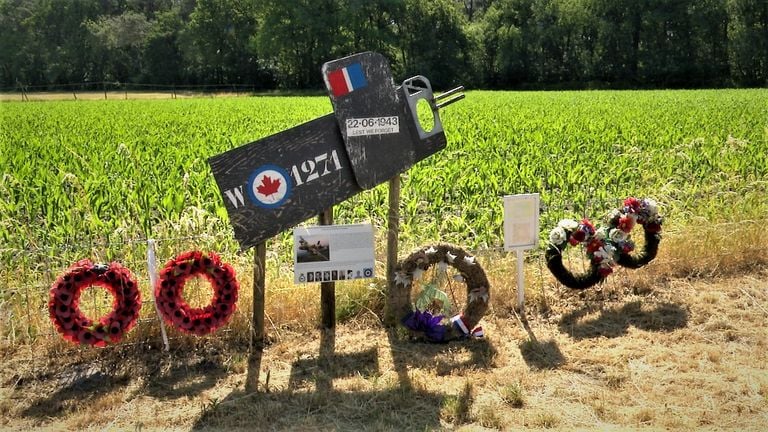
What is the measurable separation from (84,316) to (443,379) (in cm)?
244

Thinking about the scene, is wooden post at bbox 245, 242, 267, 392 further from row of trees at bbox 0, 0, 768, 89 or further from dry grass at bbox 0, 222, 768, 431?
row of trees at bbox 0, 0, 768, 89

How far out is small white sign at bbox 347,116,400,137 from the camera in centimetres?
508

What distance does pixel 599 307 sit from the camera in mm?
5852

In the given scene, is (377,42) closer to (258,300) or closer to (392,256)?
(392,256)

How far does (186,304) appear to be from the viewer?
4.98 meters

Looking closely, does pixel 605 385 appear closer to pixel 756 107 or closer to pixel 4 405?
pixel 4 405

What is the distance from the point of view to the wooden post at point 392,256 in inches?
210

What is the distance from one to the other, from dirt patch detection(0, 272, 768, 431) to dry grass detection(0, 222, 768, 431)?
0.01 meters

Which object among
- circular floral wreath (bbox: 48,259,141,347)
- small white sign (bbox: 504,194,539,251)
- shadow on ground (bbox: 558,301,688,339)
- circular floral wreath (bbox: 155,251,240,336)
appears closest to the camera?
circular floral wreath (bbox: 48,259,141,347)

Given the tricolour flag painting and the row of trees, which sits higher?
the row of trees

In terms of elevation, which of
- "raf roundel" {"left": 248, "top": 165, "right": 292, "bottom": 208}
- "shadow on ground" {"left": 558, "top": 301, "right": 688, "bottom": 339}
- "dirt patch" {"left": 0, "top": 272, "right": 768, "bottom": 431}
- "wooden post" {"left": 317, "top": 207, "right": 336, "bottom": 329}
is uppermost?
"raf roundel" {"left": 248, "top": 165, "right": 292, "bottom": 208}

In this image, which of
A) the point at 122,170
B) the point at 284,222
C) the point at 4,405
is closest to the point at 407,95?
the point at 284,222

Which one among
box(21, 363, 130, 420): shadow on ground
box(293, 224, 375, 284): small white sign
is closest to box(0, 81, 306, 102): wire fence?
box(293, 224, 375, 284): small white sign

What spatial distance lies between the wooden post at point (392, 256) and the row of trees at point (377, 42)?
6383 cm
